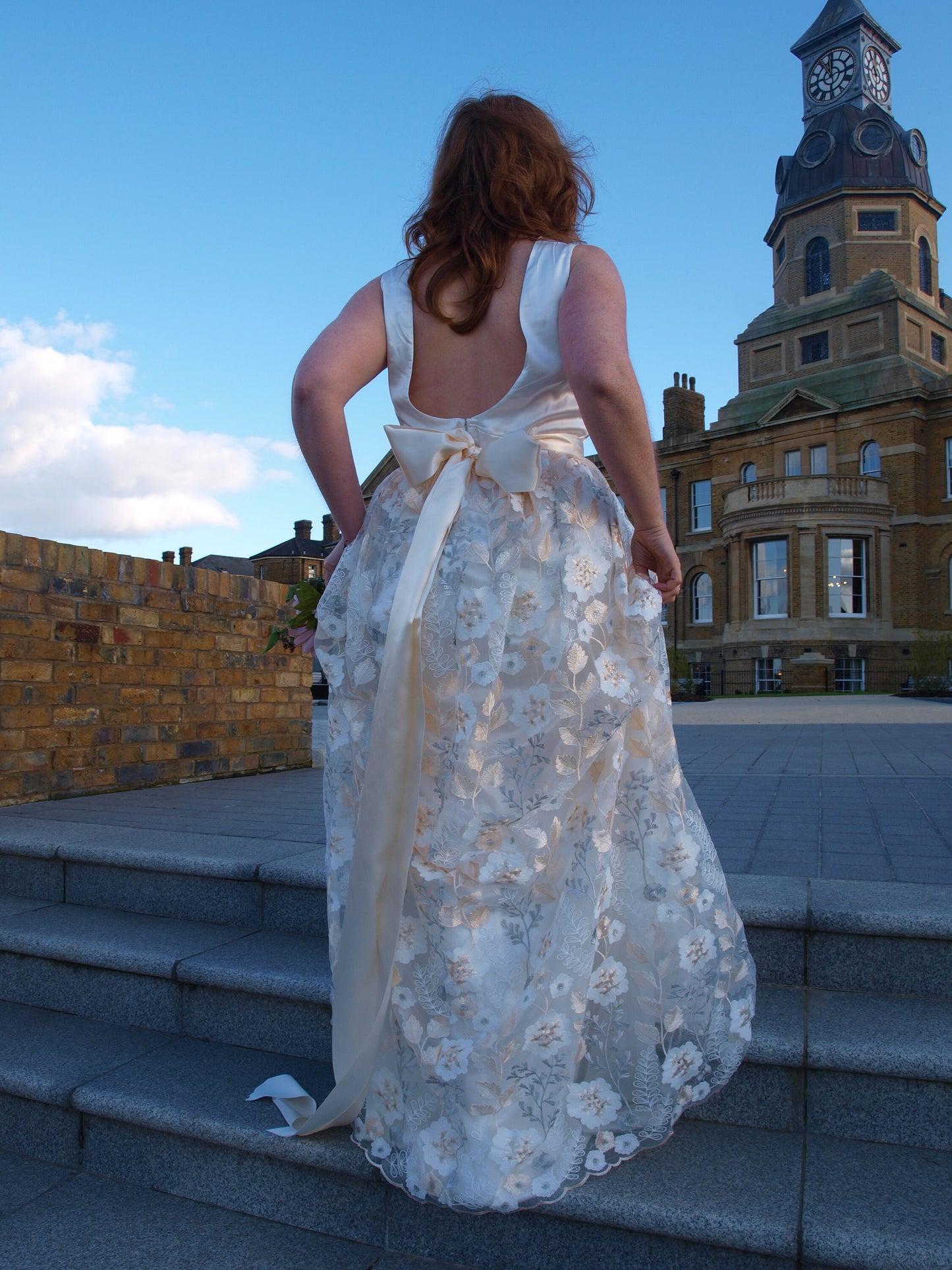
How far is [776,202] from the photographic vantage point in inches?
1480

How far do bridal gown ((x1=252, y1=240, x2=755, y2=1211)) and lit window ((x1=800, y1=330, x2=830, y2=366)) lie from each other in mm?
35883

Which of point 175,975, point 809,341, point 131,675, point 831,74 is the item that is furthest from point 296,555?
point 175,975

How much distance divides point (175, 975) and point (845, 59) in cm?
4513

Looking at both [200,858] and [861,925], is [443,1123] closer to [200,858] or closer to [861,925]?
[861,925]

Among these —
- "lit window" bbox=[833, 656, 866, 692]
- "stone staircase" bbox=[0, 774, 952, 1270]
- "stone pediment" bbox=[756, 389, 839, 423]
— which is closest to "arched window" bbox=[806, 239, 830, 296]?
"stone pediment" bbox=[756, 389, 839, 423]

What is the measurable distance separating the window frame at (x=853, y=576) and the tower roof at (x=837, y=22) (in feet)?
73.9

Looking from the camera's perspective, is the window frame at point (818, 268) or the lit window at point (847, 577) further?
the window frame at point (818, 268)

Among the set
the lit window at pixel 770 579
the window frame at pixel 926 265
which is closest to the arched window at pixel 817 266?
the window frame at pixel 926 265

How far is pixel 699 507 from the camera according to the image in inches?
1387

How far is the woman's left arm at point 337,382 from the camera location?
195cm

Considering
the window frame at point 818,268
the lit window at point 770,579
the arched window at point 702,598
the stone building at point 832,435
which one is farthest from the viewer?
the window frame at point 818,268

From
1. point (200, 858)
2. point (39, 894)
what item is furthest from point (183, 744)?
point (200, 858)

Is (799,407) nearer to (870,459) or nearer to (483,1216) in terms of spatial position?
(870,459)

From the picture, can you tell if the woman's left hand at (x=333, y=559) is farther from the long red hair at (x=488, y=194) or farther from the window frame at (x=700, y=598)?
the window frame at (x=700, y=598)
